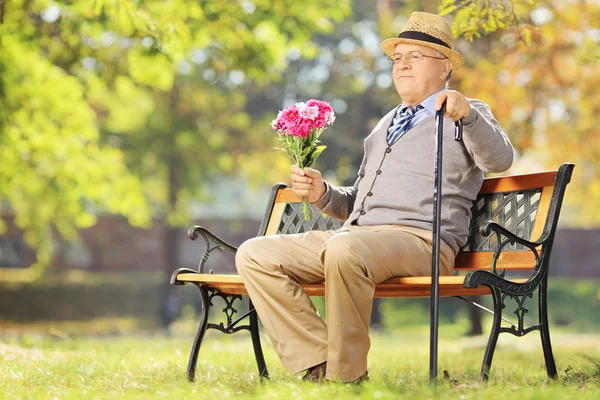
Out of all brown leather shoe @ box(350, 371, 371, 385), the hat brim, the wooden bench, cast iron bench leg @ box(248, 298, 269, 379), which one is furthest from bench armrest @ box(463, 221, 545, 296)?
cast iron bench leg @ box(248, 298, 269, 379)

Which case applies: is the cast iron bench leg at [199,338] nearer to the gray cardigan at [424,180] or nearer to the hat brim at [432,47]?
the gray cardigan at [424,180]

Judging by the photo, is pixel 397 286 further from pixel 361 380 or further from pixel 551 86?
pixel 551 86

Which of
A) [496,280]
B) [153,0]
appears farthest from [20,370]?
[153,0]

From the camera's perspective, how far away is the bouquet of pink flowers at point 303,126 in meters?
4.45

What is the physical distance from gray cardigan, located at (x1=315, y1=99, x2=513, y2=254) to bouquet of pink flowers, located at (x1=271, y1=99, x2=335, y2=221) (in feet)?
1.07

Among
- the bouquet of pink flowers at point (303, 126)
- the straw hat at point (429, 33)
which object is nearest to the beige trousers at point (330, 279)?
the bouquet of pink flowers at point (303, 126)

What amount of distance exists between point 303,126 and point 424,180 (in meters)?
0.64

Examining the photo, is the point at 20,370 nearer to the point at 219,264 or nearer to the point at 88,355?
the point at 88,355

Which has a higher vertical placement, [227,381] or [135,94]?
[135,94]

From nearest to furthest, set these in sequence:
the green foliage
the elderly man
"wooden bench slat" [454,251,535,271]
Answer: the elderly man
"wooden bench slat" [454,251,535,271]
the green foliage

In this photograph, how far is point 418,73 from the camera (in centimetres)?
450

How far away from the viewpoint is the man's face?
449cm

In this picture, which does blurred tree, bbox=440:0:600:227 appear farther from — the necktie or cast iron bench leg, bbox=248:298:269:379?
cast iron bench leg, bbox=248:298:269:379

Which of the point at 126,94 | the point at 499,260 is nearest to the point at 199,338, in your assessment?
the point at 499,260
